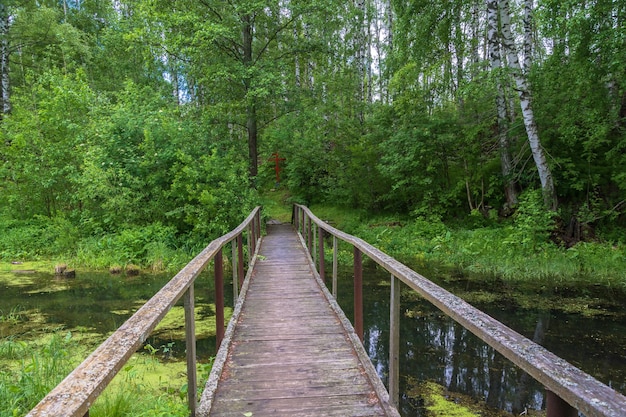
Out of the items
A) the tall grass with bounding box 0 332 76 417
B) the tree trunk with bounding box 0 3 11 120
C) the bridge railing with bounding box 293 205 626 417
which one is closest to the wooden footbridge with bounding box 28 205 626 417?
the bridge railing with bounding box 293 205 626 417

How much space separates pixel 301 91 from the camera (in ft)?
45.9

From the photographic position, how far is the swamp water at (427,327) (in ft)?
15.7

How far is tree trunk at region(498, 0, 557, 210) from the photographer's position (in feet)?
32.4

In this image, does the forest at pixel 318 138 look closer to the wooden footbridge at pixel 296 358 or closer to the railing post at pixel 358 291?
the wooden footbridge at pixel 296 358

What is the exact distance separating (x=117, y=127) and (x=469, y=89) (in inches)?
378

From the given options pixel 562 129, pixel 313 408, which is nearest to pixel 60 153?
pixel 313 408

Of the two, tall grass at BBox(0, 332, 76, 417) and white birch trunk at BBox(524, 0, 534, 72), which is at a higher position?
white birch trunk at BBox(524, 0, 534, 72)

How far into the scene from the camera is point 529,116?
992 centimetres

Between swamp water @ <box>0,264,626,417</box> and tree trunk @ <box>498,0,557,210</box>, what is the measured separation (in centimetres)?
360

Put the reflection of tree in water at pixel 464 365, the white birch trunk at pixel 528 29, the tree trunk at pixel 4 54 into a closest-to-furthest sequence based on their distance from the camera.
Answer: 1. the reflection of tree in water at pixel 464 365
2. the white birch trunk at pixel 528 29
3. the tree trunk at pixel 4 54

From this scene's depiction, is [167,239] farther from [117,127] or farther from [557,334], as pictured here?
[557,334]

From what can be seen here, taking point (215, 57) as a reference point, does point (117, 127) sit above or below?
below

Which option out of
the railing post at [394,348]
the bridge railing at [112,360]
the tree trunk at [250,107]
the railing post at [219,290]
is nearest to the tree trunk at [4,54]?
the tree trunk at [250,107]

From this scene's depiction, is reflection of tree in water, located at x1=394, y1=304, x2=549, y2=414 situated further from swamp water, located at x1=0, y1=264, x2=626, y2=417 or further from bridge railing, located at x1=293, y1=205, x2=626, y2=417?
bridge railing, located at x1=293, y1=205, x2=626, y2=417
